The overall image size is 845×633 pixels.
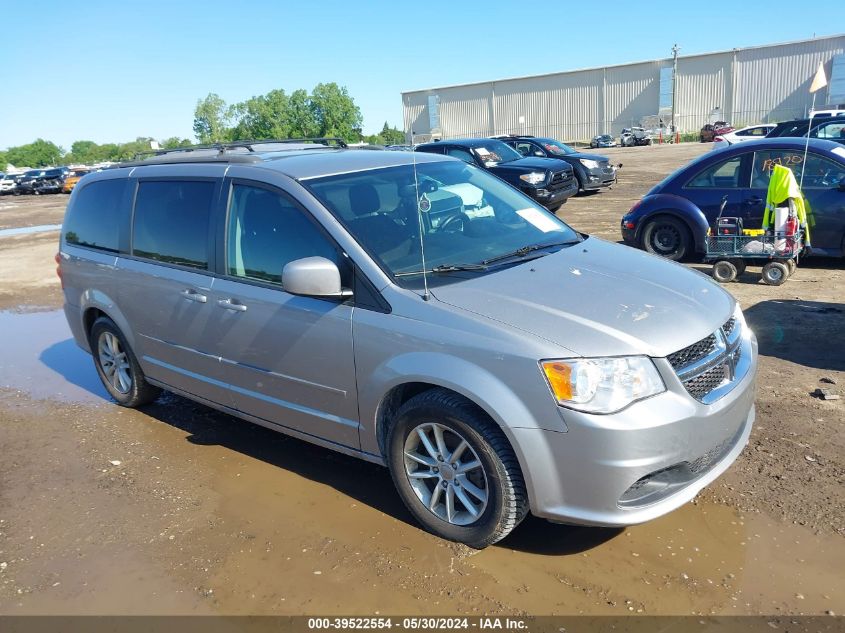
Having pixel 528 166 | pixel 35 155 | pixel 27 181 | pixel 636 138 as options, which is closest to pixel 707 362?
pixel 528 166

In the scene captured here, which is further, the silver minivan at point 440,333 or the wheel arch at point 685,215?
the wheel arch at point 685,215

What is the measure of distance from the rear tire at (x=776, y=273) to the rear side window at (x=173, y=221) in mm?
6181

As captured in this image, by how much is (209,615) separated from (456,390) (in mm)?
1478

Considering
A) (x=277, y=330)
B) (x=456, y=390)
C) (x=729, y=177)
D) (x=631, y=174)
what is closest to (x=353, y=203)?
(x=277, y=330)

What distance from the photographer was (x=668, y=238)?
9.34 m

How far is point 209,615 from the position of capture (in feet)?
10.2

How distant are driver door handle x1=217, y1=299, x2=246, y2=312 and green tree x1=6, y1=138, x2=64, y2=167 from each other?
137 meters

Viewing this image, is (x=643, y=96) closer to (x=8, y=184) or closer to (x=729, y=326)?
(x=8, y=184)

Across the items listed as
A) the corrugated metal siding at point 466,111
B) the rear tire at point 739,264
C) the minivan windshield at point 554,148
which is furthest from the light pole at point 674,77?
the rear tire at point 739,264

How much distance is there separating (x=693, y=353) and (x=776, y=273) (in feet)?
17.7

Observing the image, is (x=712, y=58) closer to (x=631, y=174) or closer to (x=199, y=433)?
(x=631, y=174)

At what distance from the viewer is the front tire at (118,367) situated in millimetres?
5426

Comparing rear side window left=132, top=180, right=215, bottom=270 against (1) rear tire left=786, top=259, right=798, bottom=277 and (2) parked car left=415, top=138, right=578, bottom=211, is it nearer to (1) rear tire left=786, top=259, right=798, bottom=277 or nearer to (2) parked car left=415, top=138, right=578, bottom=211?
(1) rear tire left=786, top=259, right=798, bottom=277
